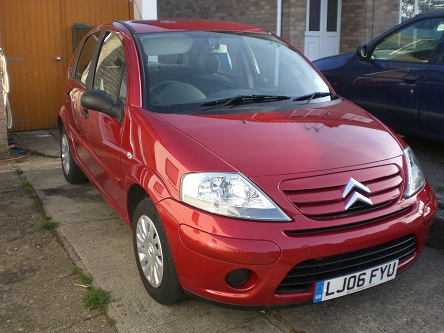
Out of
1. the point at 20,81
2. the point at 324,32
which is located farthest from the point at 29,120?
the point at 324,32

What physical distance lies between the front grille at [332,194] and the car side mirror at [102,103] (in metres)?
1.50

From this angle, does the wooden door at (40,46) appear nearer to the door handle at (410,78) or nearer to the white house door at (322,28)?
the door handle at (410,78)

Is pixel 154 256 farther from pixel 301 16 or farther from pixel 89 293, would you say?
pixel 301 16

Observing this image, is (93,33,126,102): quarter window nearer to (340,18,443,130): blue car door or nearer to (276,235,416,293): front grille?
(276,235,416,293): front grille

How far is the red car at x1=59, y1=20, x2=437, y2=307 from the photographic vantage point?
2736 mm

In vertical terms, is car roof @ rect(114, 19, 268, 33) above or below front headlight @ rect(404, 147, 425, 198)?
above

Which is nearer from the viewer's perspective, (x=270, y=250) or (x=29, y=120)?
(x=270, y=250)

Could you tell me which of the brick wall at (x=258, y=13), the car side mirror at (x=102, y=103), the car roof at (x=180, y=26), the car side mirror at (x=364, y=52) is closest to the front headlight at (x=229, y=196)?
the car side mirror at (x=102, y=103)

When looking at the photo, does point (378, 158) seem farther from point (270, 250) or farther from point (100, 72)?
point (100, 72)

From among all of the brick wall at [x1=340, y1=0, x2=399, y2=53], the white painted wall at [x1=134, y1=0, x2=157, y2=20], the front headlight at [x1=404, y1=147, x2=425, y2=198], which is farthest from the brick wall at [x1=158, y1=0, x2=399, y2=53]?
the front headlight at [x1=404, y1=147, x2=425, y2=198]

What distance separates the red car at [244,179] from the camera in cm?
274

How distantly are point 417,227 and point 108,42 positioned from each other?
2885 mm

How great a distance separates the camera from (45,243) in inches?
165

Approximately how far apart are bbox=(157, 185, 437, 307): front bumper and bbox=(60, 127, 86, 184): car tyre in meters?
2.83
